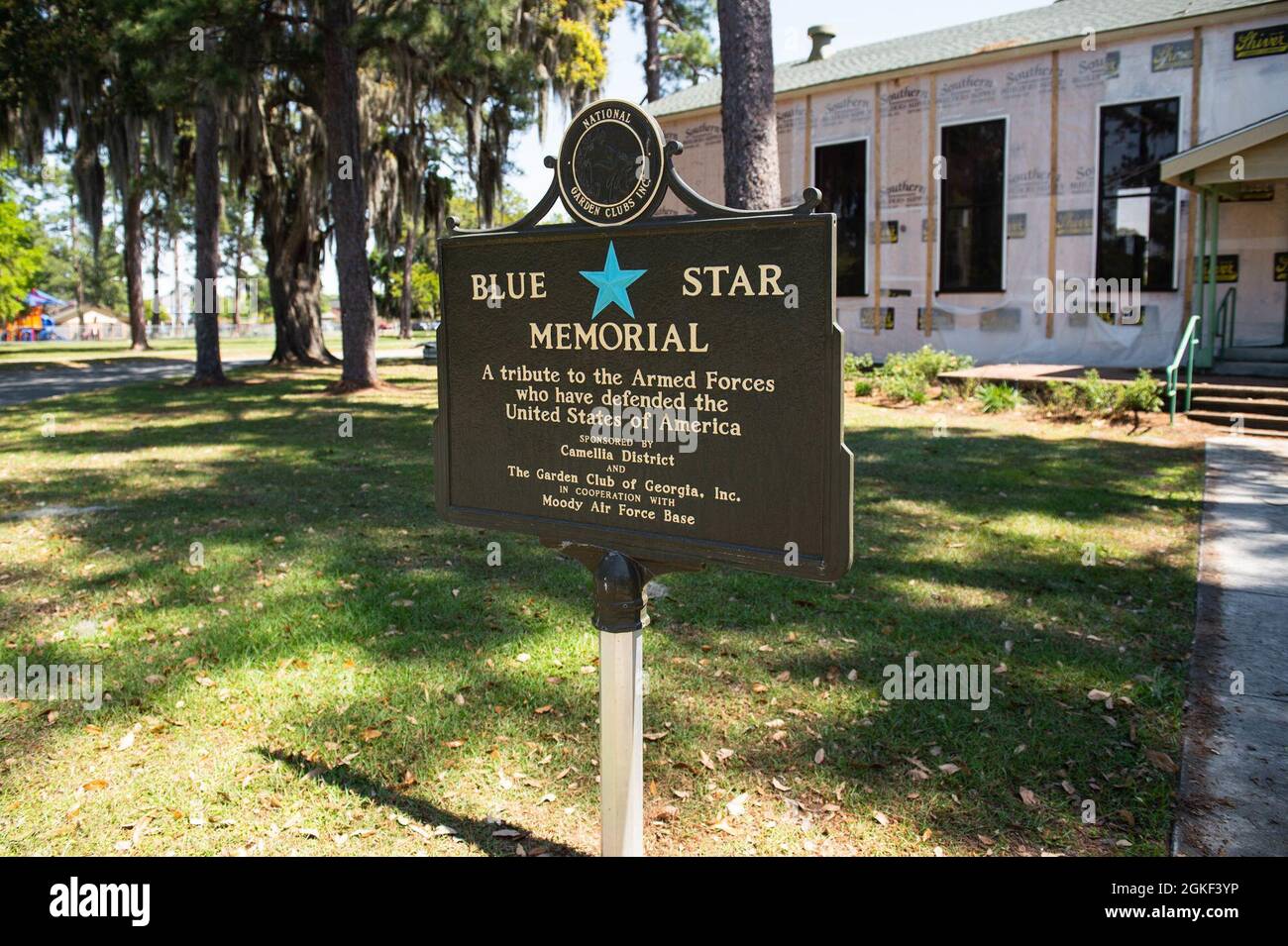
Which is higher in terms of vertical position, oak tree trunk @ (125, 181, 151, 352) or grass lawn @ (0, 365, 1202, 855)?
oak tree trunk @ (125, 181, 151, 352)

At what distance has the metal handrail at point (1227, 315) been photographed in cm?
1617

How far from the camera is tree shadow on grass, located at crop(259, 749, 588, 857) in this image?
3570 millimetres

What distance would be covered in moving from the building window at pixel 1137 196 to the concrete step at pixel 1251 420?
4.49m

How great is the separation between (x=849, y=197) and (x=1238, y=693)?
55.9 feet

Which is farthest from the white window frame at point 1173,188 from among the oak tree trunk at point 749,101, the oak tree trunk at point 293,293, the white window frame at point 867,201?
the oak tree trunk at point 293,293

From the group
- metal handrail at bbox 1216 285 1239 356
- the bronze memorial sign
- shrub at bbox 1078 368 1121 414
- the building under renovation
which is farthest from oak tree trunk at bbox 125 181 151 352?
the bronze memorial sign

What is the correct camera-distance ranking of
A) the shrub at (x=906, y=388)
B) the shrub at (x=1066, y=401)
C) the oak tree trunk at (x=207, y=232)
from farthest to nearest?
the oak tree trunk at (x=207, y=232) < the shrub at (x=906, y=388) < the shrub at (x=1066, y=401)

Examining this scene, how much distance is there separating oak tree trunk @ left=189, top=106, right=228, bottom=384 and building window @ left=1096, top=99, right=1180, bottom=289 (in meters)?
15.5

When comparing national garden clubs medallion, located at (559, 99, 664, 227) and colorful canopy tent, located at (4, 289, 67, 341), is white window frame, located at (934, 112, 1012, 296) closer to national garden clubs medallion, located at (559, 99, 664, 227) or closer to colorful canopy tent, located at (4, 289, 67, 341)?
national garden clubs medallion, located at (559, 99, 664, 227)

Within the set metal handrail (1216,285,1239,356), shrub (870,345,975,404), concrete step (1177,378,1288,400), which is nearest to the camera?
concrete step (1177,378,1288,400)

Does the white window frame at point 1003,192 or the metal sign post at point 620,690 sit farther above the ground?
the white window frame at point 1003,192

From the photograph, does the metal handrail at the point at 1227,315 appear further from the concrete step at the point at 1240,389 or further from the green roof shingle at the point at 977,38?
the green roof shingle at the point at 977,38

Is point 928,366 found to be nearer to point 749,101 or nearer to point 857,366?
point 857,366

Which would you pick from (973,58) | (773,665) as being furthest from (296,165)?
(773,665)
